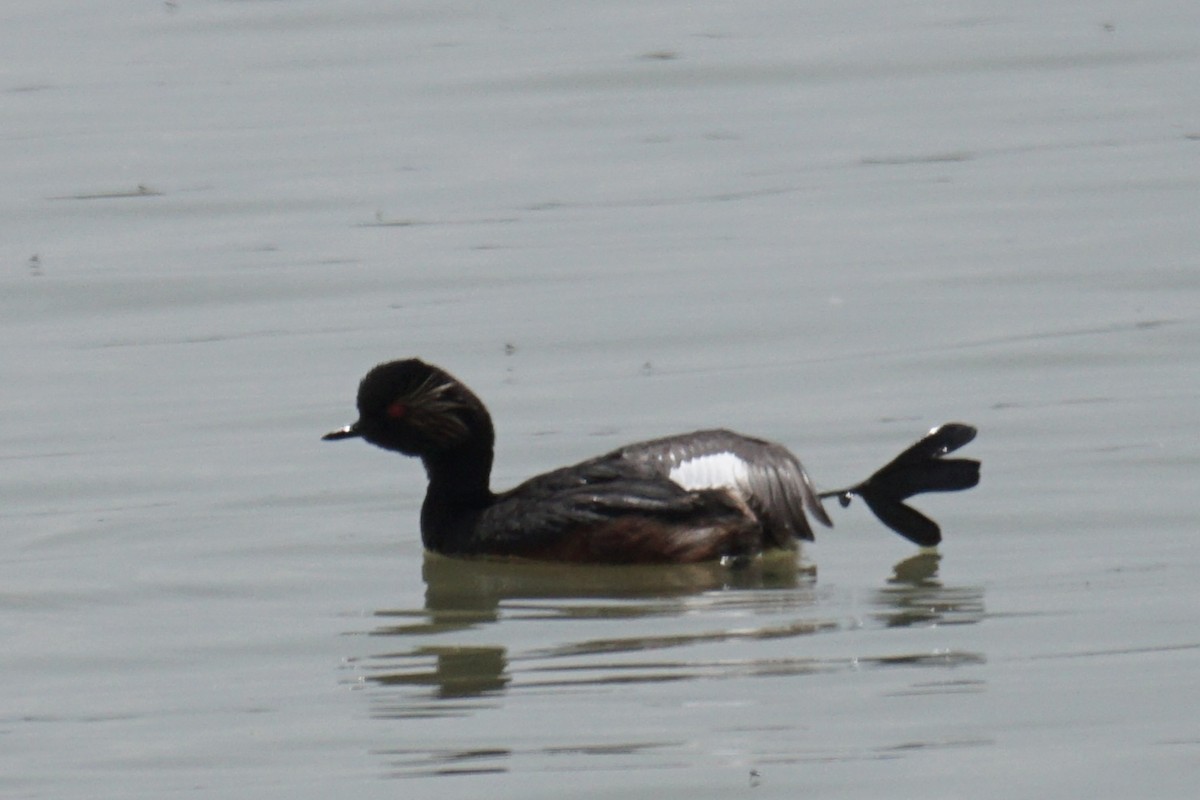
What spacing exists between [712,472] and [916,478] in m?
0.73

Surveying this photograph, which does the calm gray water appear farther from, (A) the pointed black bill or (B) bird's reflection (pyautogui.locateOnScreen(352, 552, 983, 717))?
(A) the pointed black bill

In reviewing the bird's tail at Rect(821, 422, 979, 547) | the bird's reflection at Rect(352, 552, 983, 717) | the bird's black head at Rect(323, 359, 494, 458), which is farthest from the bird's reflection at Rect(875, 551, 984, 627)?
the bird's black head at Rect(323, 359, 494, 458)

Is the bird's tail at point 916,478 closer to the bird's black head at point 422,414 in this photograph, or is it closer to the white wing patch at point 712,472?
the white wing patch at point 712,472

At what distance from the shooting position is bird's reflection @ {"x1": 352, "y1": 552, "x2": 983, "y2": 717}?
25.1ft

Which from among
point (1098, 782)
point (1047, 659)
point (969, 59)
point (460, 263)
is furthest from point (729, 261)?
point (1098, 782)

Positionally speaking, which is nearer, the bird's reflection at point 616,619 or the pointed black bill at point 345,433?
the bird's reflection at point 616,619

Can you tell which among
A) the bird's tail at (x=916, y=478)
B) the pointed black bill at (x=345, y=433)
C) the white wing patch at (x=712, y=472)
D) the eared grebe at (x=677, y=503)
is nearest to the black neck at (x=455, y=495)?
the eared grebe at (x=677, y=503)

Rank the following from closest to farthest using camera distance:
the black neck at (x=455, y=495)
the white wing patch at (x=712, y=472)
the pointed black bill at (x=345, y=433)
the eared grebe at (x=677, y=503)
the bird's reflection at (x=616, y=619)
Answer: the bird's reflection at (x=616, y=619)
the eared grebe at (x=677, y=503)
the white wing patch at (x=712, y=472)
the black neck at (x=455, y=495)
the pointed black bill at (x=345, y=433)

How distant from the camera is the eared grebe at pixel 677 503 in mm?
9594

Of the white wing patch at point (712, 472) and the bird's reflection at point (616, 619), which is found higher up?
the white wing patch at point (712, 472)

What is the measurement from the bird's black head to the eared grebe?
231 mm

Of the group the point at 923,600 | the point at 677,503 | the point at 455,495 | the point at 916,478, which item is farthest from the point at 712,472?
the point at 923,600

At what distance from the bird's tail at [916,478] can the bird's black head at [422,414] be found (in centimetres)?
151

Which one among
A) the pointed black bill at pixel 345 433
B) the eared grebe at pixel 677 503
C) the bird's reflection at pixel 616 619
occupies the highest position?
the pointed black bill at pixel 345 433
